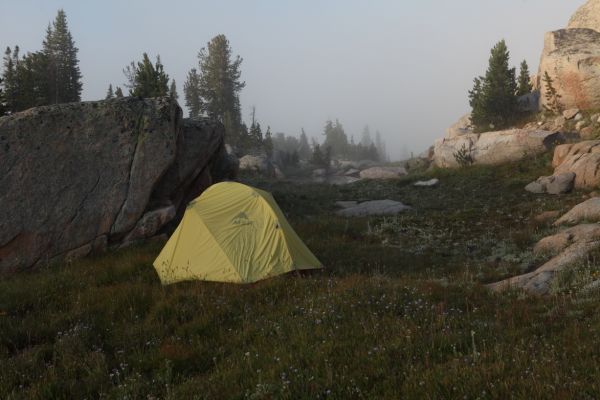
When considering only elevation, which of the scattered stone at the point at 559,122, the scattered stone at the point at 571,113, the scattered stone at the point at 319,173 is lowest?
the scattered stone at the point at 319,173

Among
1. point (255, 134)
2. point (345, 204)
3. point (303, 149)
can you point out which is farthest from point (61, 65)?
point (303, 149)

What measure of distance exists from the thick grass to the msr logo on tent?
1971 millimetres

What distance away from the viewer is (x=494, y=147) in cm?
3428

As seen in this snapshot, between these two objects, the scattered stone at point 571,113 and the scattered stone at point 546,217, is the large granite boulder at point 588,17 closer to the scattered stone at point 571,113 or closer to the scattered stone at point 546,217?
the scattered stone at point 571,113

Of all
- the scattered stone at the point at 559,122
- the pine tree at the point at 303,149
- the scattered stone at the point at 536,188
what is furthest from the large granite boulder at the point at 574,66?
the pine tree at the point at 303,149

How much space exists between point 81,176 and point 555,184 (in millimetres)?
21847

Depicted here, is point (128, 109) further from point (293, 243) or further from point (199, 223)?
point (293, 243)

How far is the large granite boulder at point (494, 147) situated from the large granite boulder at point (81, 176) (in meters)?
26.4

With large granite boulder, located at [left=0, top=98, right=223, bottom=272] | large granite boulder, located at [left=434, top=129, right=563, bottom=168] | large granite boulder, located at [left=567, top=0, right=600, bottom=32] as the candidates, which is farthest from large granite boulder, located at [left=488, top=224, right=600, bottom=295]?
large granite boulder, located at [left=567, top=0, right=600, bottom=32]

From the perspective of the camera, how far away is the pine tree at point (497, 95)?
4156cm

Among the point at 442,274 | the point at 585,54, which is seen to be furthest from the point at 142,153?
the point at 585,54

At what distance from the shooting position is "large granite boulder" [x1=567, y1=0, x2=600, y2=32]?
51.3 metres

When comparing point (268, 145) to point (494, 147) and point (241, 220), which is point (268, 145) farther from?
point (241, 220)

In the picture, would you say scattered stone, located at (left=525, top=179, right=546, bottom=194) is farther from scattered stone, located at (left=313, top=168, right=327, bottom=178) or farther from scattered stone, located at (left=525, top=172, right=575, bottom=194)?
scattered stone, located at (left=313, top=168, right=327, bottom=178)
